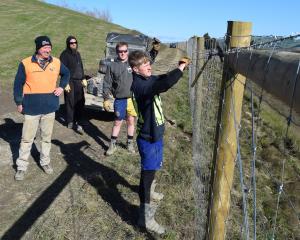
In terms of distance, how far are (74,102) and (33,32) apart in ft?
79.9

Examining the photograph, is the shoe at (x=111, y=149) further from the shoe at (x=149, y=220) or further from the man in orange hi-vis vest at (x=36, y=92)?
the shoe at (x=149, y=220)

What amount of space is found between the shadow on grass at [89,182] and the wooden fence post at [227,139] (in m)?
1.39

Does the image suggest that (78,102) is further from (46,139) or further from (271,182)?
(271,182)

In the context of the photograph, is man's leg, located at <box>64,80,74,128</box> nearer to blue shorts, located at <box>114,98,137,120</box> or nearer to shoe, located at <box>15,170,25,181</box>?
blue shorts, located at <box>114,98,137,120</box>

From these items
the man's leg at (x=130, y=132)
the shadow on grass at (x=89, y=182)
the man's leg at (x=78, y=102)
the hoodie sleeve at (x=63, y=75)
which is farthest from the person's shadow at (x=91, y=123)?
the hoodie sleeve at (x=63, y=75)

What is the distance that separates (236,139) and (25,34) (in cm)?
2918

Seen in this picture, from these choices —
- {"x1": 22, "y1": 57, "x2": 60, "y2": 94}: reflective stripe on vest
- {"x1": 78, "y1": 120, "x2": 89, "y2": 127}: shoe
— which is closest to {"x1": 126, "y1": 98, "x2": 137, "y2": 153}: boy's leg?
{"x1": 22, "y1": 57, "x2": 60, "y2": 94}: reflective stripe on vest

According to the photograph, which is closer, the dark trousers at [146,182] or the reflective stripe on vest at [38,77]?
the dark trousers at [146,182]

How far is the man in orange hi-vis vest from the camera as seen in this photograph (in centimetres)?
608

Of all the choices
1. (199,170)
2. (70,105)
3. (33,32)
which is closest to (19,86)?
(199,170)

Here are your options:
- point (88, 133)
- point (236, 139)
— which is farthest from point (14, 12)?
point (236, 139)

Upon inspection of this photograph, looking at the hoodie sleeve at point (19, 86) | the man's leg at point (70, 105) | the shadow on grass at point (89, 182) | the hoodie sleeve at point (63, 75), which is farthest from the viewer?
the man's leg at point (70, 105)

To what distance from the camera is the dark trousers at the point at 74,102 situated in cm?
931

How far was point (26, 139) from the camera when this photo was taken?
20.7ft
